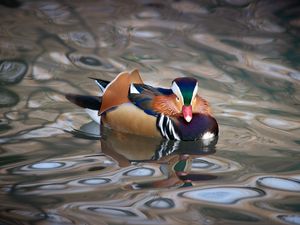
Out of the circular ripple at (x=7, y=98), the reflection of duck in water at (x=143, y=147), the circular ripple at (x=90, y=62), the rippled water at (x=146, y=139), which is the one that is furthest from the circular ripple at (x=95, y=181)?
the circular ripple at (x=90, y=62)

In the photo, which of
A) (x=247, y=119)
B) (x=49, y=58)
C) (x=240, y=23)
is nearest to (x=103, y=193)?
(x=247, y=119)

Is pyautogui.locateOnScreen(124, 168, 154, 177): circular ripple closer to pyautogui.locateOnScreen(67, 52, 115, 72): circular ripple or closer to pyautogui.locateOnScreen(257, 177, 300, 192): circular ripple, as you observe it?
pyautogui.locateOnScreen(257, 177, 300, 192): circular ripple

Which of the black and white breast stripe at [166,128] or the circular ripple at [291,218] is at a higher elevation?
the black and white breast stripe at [166,128]

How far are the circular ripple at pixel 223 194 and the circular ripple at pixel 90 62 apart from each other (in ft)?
6.78

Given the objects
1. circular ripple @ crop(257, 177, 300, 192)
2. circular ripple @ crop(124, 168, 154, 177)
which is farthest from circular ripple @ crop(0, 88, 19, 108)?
circular ripple @ crop(257, 177, 300, 192)

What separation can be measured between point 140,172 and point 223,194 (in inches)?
18.4

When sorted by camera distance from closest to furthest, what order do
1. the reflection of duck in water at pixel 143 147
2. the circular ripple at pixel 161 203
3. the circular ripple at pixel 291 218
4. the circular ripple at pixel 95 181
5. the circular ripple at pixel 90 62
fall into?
the circular ripple at pixel 291 218, the circular ripple at pixel 161 203, the circular ripple at pixel 95 181, the reflection of duck in water at pixel 143 147, the circular ripple at pixel 90 62

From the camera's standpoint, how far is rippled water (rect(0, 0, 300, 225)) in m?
3.18

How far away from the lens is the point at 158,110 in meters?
4.03

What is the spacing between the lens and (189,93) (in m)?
3.95

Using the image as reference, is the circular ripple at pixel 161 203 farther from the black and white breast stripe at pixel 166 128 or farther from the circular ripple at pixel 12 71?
the circular ripple at pixel 12 71

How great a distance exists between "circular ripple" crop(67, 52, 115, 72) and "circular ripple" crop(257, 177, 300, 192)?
2000mm

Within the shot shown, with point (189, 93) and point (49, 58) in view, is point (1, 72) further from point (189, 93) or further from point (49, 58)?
point (189, 93)

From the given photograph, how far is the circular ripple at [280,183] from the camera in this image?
341 centimetres
